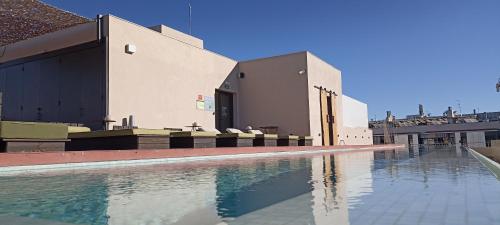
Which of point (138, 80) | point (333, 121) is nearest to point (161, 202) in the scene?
point (138, 80)

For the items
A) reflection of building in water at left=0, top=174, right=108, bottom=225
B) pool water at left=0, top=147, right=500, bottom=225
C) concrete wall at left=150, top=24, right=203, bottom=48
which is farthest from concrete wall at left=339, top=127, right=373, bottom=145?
reflection of building in water at left=0, top=174, right=108, bottom=225

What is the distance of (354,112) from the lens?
32812 mm

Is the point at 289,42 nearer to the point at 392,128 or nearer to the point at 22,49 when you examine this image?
the point at 22,49

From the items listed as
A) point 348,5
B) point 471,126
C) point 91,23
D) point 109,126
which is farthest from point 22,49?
point 471,126

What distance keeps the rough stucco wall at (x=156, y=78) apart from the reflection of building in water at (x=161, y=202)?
933cm

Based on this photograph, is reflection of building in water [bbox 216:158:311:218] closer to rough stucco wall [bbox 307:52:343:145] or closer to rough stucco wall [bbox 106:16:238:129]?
rough stucco wall [bbox 106:16:238:129]

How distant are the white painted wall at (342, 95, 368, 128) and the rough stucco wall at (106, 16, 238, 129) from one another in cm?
1428

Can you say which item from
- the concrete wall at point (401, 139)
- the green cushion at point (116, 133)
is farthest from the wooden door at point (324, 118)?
the concrete wall at point (401, 139)

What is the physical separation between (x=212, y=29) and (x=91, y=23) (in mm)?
7755

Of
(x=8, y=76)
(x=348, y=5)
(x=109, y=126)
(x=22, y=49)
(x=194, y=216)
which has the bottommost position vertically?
(x=194, y=216)

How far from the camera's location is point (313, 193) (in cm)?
372

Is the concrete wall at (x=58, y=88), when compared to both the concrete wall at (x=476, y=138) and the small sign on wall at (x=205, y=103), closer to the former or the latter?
the small sign on wall at (x=205, y=103)

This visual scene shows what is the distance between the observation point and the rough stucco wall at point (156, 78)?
1373 centimetres

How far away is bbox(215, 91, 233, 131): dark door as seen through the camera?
20.8 meters
